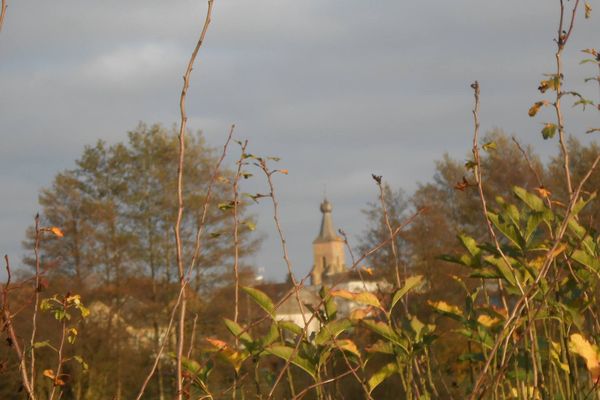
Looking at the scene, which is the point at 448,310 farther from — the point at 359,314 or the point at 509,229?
the point at 509,229

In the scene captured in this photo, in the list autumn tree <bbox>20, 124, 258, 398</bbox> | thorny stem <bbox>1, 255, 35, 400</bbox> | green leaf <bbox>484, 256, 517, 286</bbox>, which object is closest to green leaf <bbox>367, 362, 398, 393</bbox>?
green leaf <bbox>484, 256, 517, 286</bbox>

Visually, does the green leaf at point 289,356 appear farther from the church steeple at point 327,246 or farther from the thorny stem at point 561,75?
the church steeple at point 327,246

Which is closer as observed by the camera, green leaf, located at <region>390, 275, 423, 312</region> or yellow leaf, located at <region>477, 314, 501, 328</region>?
green leaf, located at <region>390, 275, 423, 312</region>

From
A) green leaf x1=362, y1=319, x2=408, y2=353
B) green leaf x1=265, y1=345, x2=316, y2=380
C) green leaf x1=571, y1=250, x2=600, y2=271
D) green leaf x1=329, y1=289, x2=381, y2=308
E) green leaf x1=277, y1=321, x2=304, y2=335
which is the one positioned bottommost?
green leaf x1=265, y1=345, x2=316, y2=380

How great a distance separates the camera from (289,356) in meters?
2.43

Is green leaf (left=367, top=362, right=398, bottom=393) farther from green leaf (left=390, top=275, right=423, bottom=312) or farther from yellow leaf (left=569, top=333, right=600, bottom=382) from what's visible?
yellow leaf (left=569, top=333, right=600, bottom=382)

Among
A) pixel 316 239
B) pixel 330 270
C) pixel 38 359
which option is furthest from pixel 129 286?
pixel 316 239

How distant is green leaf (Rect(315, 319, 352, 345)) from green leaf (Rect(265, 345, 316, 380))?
0.07 meters

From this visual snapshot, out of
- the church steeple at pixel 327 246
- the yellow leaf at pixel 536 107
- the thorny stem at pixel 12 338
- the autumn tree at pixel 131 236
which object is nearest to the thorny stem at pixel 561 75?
the yellow leaf at pixel 536 107

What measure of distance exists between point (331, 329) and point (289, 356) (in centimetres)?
17

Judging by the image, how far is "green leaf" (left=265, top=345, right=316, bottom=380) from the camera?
8.09ft

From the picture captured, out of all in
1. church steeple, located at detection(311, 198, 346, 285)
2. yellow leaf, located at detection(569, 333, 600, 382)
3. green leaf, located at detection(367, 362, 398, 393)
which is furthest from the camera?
church steeple, located at detection(311, 198, 346, 285)

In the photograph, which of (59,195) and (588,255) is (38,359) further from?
(588,255)

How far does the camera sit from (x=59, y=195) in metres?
30.1
